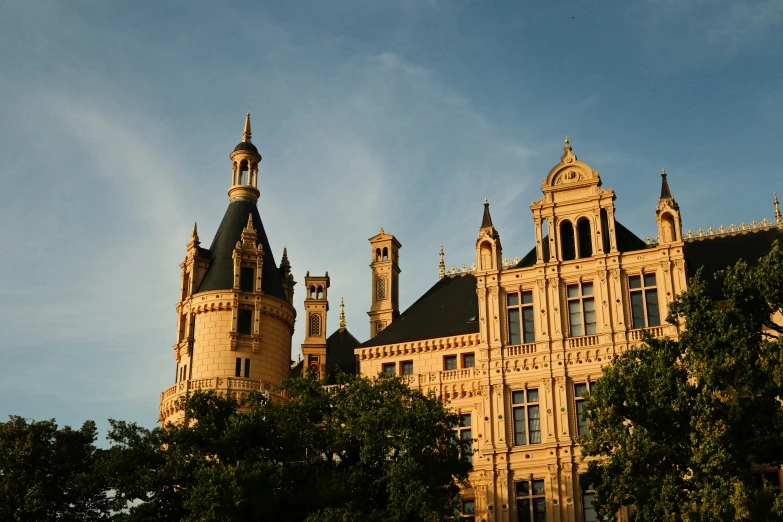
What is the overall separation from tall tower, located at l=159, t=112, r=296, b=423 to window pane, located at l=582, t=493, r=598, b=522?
1924 centimetres

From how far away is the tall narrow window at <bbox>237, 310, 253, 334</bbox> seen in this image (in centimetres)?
5946

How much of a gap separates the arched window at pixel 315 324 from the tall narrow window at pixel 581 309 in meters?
19.0

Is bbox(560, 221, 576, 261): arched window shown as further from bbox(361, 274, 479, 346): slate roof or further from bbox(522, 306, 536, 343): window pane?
bbox(361, 274, 479, 346): slate roof

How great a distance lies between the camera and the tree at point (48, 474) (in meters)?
41.4

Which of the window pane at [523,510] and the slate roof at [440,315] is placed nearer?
the window pane at [523,510]

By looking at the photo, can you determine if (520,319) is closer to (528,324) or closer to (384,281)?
(528,324)

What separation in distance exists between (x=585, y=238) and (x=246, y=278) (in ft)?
66.6

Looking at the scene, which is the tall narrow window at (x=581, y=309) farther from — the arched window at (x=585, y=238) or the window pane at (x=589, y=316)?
the arched window at (x=585, y=238)

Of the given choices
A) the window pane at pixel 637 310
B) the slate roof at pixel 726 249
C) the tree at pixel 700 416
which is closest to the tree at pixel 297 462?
the tree at pixel 700 416

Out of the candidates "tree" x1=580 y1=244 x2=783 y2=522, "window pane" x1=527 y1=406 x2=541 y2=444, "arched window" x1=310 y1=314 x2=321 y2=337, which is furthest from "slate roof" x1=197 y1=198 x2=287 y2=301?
"tree" x1=580 y1=244 x2=783 y2=522

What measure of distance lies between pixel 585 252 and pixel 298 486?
21018 mm

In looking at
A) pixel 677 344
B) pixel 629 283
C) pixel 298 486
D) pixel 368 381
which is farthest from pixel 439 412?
pixel 629 283

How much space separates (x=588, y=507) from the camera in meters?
47.9

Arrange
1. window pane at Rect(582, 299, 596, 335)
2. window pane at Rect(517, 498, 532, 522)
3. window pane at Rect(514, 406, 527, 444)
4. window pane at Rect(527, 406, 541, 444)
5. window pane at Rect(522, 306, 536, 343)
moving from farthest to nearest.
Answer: window pane at Rect(522, 306, 536, 343) → window pane at Rect(582, 299, 596, 335) → window pane at Rect(514, 406, 527, 444) → window pane at Rect(527, 406, 541, 444) → window pane at Rect(517, 498, 532, 522)
